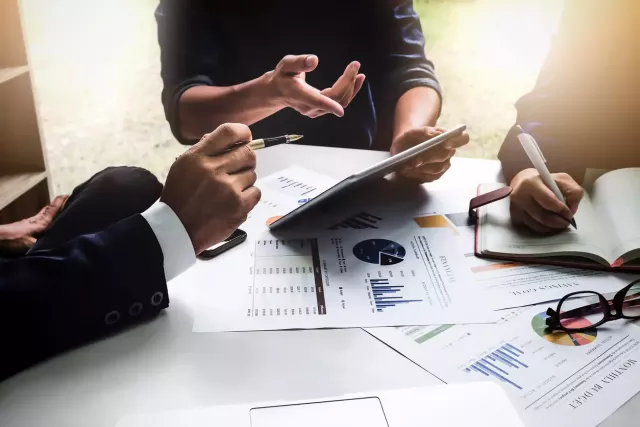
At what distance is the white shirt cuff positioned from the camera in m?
0.68

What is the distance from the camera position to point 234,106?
1263 millimetres

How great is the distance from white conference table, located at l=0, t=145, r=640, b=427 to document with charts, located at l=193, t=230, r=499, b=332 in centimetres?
3

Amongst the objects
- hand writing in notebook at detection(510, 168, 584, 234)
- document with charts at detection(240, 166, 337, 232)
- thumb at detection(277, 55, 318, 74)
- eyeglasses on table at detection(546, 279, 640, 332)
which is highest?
thumb at detection(277, 55, 318, 74)

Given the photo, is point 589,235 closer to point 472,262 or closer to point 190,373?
point 472,262

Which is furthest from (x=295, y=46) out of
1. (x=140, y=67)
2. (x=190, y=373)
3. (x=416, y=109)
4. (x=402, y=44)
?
(x=140, y=67)

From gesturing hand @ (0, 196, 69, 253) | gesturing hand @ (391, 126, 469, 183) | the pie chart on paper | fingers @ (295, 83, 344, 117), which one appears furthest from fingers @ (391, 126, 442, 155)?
gesturing hand @ (0, 196, 69, 253)

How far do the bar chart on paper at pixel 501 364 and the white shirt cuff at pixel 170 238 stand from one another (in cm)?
35

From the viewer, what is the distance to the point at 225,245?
31.4 inches

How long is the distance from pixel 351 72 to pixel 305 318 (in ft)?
1.99

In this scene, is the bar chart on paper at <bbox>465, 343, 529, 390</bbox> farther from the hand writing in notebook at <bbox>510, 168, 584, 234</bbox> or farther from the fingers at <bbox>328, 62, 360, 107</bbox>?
the fingers at <bbox>328, 62, 360, 107</bbox>

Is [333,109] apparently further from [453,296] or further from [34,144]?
[34,144]

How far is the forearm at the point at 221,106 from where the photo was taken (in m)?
1.22

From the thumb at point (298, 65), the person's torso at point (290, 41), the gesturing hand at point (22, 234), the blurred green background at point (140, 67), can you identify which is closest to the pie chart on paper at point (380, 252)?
the thumb at point (298, 65)

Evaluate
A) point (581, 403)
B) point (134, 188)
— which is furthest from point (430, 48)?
point (581, 403)
